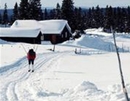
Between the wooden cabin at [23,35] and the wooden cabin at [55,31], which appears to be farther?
the wooden cabin at [55,31]

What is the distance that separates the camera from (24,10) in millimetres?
77125

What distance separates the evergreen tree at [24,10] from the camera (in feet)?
253

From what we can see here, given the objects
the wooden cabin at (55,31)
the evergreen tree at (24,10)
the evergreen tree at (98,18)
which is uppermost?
the evergreen tree at (24,10)

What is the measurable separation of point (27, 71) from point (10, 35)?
37.3 meters

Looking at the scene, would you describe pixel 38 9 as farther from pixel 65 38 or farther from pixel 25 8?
pixel 65 38

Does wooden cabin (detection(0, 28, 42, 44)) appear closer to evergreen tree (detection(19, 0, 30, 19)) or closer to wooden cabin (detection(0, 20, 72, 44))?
wooden cabin (detection(0, 20, 72, 44))

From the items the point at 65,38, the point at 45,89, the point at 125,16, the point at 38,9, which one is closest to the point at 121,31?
the point at 125,16

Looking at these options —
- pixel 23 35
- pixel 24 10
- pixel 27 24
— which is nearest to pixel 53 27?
pixel 27 24

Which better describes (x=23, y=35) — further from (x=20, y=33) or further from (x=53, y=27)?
(x=53, y=27)

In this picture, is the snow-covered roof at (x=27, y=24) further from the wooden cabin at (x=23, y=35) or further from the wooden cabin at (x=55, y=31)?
the wooden cabin at (x=23, y=35)

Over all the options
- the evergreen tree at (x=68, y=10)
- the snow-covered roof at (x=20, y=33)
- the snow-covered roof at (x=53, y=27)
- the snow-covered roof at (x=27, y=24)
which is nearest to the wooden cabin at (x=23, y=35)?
the snow-covered roof at (x=20, y=33)

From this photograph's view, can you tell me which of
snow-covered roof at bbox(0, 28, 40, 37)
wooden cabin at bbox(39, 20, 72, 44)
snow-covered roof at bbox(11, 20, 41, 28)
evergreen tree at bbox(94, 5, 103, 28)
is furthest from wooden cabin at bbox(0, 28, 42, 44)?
evergreen tree at bbox(94, 5, 103, 28)

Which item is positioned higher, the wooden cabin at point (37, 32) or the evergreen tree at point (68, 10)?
the evergreen tree at point (68, 10)

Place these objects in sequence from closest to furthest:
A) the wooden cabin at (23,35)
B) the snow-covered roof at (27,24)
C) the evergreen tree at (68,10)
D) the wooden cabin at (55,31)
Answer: the wooden cabin at (23,35)
the wooden cabin at (55,31)
the snow-covered roof at (27,24)
the evergreen tree at (68,10)
